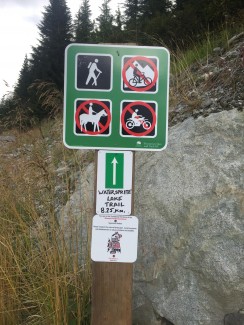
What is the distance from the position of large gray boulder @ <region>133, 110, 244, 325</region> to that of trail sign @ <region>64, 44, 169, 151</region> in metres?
0.72

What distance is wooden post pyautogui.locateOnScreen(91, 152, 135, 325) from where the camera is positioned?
7.36 ft

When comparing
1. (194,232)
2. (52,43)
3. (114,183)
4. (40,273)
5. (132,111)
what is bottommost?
(40,273)

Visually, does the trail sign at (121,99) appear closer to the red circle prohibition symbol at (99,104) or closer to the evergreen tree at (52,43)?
the red circle prohibition symbol at (99,104)

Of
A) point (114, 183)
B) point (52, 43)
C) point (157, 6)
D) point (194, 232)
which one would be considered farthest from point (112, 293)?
point (52, 43)

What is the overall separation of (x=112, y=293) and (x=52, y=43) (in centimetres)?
2661

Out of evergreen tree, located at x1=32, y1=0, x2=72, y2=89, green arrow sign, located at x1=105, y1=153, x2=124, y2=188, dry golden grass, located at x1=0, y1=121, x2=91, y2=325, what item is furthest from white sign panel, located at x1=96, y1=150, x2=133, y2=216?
evergreen tree, located at x1=32, y1=0, x2=72, y2=89

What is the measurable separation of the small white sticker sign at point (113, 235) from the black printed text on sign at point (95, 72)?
2.11 ft

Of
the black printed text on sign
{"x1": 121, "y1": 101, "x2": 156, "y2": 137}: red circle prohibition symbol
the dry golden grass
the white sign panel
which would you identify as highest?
the black printed text on sign

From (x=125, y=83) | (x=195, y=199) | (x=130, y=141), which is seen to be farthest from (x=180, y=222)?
(x=125, y=83)

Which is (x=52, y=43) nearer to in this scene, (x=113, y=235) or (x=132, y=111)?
(x=132, y=111)

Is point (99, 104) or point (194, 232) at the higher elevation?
point (99, 104)

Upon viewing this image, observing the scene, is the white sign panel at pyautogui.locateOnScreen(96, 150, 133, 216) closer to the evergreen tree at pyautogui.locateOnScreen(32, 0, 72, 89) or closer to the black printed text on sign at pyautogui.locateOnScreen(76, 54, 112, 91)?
the black printed text on sign at pyautogui.locateOnScreen(76, 54, 112, 91)

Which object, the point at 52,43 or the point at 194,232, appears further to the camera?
the point at 52,43

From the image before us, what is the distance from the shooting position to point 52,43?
2733 centimetres
